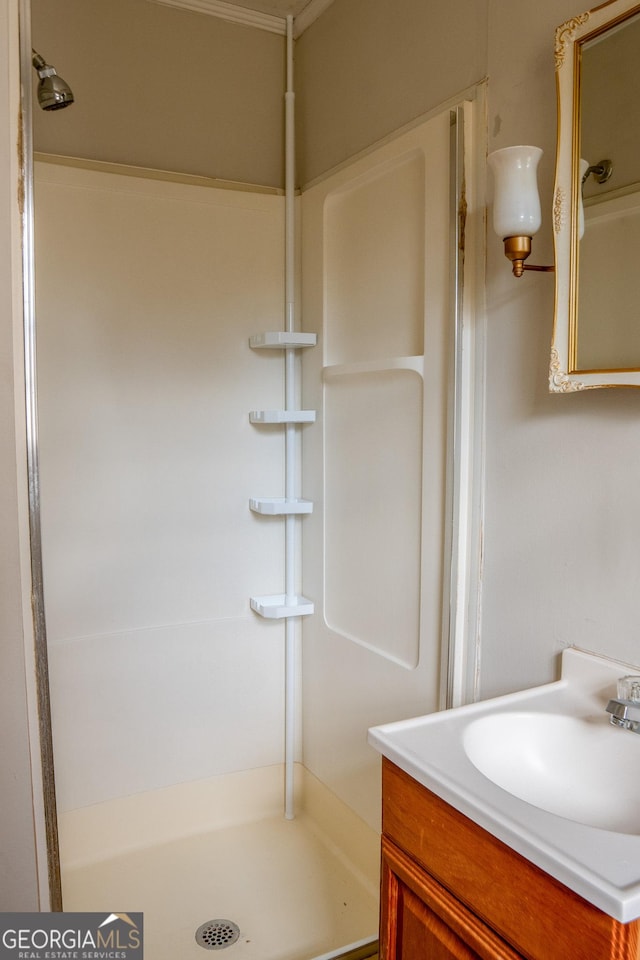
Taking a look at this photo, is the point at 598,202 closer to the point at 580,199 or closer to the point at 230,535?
the point at 580,199

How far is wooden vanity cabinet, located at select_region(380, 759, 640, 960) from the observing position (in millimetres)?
869

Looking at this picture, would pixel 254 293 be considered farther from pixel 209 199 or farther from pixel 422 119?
pixel 422 119

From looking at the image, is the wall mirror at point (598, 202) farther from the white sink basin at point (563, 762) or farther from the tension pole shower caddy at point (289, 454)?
the tension pole shower caddy at point (289, 454)

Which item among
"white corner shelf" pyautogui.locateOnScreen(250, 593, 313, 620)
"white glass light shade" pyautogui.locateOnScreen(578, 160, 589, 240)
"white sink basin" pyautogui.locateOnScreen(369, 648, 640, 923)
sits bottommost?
"white corner shelf" pyautogui.locateOnScreen(250, 593, 313, 620)

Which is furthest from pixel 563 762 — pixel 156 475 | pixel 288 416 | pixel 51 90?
pixel 51 90

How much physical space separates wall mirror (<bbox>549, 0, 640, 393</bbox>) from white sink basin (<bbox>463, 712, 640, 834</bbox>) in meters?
0.59

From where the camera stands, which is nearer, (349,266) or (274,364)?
(349,266)

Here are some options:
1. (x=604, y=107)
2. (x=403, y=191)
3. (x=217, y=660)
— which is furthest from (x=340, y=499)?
(x=604, y=107)

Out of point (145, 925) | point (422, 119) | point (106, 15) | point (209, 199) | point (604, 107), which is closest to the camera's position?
point (604, 107)

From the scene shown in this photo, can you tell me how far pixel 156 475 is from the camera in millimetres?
2260

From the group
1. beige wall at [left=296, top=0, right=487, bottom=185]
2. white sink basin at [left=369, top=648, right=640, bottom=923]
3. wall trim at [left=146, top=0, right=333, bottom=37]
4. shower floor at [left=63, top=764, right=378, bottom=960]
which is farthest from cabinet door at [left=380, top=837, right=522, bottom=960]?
wall trim at [left=146, top=0, right=333, bottom=37]

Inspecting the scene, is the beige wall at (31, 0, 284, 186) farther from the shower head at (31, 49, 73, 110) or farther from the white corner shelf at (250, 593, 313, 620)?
the white corner shelf at (250, 593, 313, 620)

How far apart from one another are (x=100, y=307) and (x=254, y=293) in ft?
1.61

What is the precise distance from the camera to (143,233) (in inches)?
86.3
